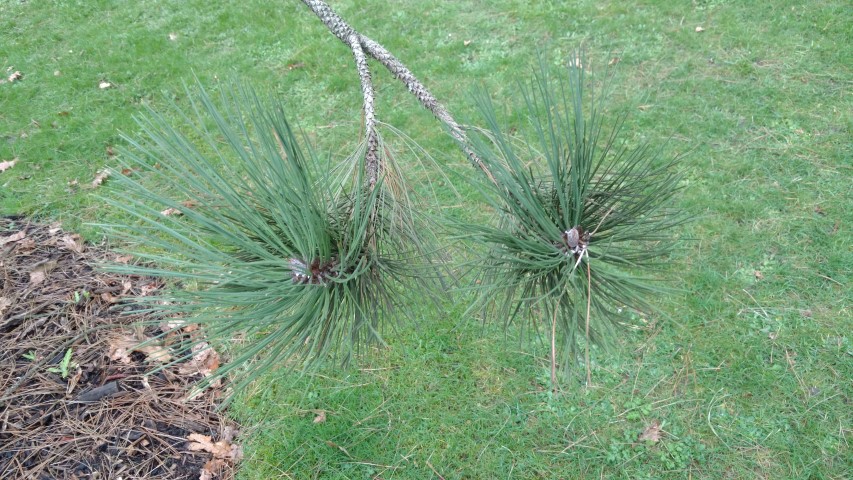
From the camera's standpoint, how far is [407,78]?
4.14 feet

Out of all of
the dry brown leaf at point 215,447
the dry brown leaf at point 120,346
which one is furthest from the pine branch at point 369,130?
the dry brown leaf at point 120,346

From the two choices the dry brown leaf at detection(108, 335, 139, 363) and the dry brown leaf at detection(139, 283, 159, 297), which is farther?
the dry brown leaf at detection(139, 283, 159, 297)

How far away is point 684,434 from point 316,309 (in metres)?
2.30

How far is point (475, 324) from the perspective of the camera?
3078 millimetres

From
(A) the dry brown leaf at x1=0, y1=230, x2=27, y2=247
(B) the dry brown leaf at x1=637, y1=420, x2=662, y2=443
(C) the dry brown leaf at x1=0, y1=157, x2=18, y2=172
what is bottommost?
(B) the dry brown leaf at x1=637, y1=420, x2=662, y2=443

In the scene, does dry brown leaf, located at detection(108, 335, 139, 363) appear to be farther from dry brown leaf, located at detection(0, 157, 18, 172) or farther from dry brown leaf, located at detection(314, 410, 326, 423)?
dry brown leaf, located at detection(0, 157, 18, 172)

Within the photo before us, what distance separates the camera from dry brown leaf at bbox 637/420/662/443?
2.57 metres

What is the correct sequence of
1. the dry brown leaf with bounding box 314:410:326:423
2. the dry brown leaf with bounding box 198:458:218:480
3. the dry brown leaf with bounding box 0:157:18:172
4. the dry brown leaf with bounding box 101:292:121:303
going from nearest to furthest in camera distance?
the dry brown leaf with bounding box 198:458:218:480 < the dry brown leaf with bounding box 314:410:326:423 < the dry brown leaf with bounding box 101:292:121:303 < the dry brown leaf with bounding box 0:157:18:172

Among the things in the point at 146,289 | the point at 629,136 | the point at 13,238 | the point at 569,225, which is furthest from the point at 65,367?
the point at 629,136

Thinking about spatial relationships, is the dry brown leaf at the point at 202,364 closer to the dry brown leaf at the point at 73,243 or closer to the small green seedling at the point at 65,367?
the small green seedling at the point at 65,367

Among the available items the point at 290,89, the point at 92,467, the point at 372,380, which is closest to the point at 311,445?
the point at 372,380

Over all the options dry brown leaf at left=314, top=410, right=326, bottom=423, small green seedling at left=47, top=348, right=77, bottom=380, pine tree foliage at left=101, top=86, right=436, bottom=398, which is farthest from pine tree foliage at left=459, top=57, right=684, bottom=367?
small green seedling at left=47, top=348, right=77, bottom=380

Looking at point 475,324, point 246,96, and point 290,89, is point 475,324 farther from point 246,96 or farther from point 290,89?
point 290,89

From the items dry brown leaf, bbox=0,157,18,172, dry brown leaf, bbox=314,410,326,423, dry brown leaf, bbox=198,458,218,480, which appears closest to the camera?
dry brown leaf, bbox=198,458,218,480
